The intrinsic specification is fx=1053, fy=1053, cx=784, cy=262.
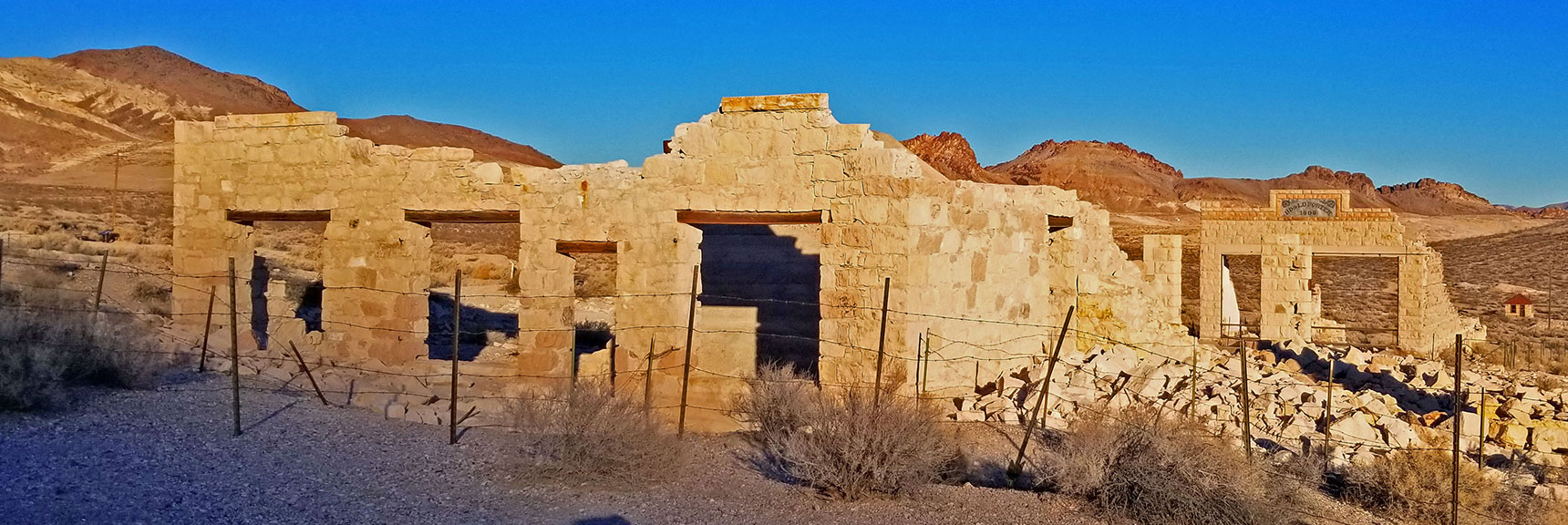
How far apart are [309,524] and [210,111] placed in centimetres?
6936

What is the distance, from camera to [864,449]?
7.34 metres

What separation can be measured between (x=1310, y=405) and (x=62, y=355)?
39.4ft

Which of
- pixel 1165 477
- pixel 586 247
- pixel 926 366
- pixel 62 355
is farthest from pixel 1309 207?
pixel 62 355

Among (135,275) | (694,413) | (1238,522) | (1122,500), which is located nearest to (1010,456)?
(1122,500)

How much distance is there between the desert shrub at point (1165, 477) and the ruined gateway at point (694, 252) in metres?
2.86

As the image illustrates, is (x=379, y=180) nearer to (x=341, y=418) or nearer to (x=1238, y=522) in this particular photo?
(x=341, y=418)

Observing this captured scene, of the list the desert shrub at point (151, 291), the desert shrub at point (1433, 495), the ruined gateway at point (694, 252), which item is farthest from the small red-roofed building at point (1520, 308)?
the desert shrub at point (151, 291)

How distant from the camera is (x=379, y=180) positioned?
1441 cm

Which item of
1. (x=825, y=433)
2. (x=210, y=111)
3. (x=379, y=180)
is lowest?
(x=825, y=433)

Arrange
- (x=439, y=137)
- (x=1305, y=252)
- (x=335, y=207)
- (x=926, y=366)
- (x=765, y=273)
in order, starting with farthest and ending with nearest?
(x=439, y=137) < (x=1305, y=252) < (x=765, y=273) < (x=335, y=207) < (x=926, y=366)

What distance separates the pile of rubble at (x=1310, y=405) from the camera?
959 centimetres

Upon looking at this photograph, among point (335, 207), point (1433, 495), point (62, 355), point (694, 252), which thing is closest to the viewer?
point (1433, 495)

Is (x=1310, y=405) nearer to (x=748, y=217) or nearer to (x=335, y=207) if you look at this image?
(x=748, y=217)

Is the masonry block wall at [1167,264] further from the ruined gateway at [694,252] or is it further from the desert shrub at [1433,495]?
the desert shrub at [1433,495]
